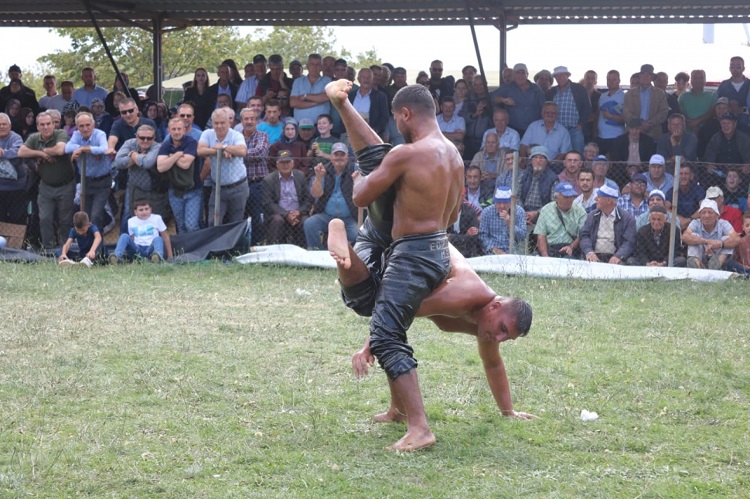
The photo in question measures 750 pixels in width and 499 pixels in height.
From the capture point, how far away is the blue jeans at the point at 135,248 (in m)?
11.7

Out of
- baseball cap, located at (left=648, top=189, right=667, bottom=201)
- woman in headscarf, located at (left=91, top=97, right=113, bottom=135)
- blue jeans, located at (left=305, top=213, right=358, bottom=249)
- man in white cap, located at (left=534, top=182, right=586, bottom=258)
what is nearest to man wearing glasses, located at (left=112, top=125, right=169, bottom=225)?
blue jeans, located at (left=305, top=213, right=358, bottom=249)

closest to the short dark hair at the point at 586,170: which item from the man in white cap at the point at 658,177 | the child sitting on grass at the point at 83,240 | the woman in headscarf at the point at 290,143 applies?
the man in white cap at the point at 658,177

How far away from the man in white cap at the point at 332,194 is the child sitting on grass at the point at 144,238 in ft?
5.70

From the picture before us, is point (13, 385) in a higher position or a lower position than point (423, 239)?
lower

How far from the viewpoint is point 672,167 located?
40.1ft

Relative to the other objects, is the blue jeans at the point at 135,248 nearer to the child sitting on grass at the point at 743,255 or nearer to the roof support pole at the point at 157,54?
the roof support pole at the point at 157,54

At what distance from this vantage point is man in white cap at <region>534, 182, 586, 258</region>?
11719 millimetres

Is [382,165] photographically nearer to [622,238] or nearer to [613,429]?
[613,429]

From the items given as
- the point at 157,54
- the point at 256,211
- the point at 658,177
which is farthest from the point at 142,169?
the point at 658,177

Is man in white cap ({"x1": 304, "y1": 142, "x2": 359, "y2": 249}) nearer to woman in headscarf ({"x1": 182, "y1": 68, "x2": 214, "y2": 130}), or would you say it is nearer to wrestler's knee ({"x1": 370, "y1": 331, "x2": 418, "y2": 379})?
woman in headscarf ({"x1": 182, "y1": 68, "x2": 214, "y2": 130})

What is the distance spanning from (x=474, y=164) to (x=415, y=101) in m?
7.25

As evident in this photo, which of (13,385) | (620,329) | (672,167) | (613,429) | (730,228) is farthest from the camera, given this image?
(672,167)

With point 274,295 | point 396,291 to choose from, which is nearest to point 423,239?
point 396,291

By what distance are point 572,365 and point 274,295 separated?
3701mm
